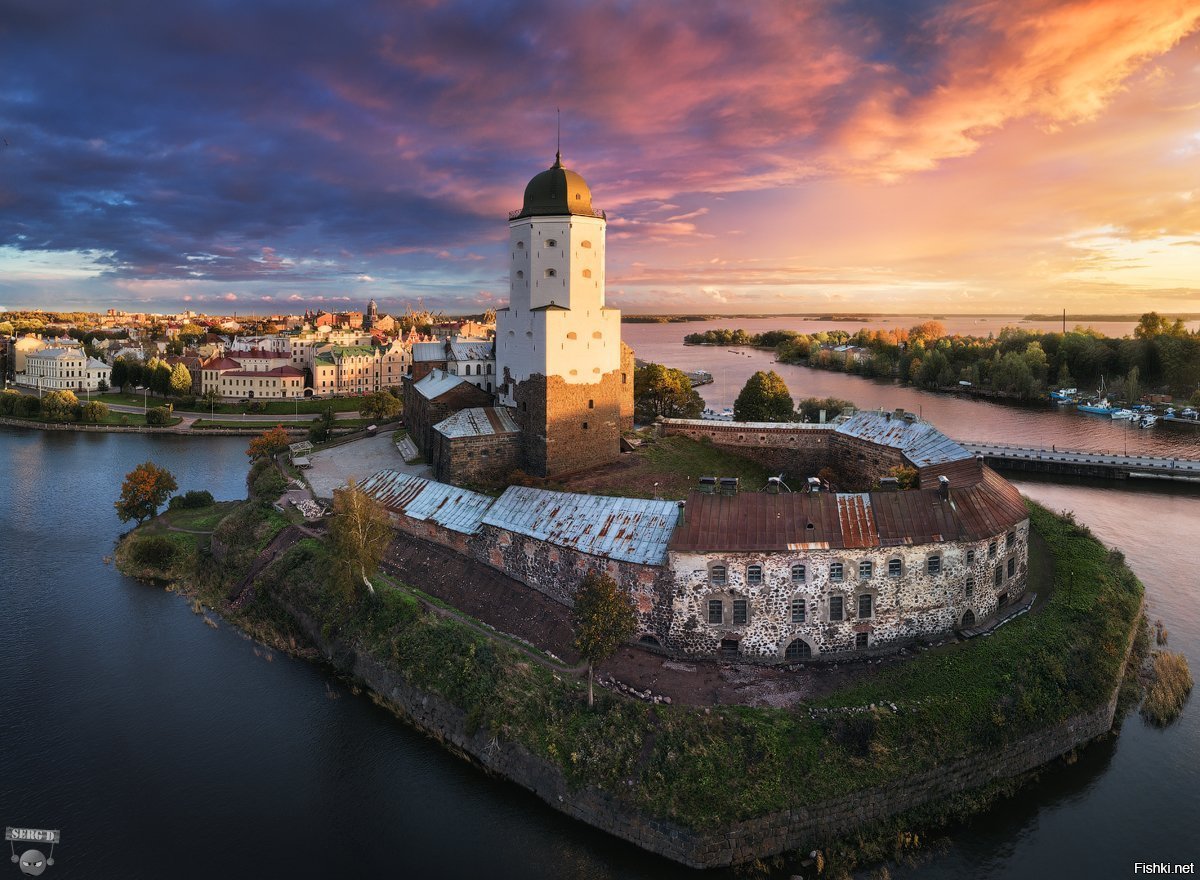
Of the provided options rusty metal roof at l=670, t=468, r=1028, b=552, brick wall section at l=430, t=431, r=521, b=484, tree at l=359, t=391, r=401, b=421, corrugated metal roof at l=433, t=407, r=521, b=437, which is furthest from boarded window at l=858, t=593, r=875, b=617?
tree at l=359, t=391, r=401, b=421

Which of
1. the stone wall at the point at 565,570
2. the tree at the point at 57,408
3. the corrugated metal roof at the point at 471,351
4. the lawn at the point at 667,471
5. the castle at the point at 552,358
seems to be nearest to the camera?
the stone wall at the point at 565,570

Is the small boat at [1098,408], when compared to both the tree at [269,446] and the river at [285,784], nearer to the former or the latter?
the river at [285,784]

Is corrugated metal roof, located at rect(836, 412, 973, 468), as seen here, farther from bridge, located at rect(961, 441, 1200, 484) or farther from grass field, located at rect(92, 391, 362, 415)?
grass field, located at rect(92, 391, 362, 415)

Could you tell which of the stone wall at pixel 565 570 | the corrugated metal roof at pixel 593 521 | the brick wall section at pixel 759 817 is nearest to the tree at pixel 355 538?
the stone wall at pixel 565 570

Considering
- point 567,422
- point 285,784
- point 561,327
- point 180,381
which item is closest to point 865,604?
point 285,784

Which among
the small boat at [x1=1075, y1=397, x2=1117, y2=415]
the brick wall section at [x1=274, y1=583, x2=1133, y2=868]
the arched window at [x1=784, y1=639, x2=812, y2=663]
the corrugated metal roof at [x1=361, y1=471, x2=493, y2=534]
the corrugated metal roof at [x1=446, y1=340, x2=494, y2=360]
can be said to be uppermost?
the corrugated metal roof at [x1=446, y1=340, x2=494, y2=360]

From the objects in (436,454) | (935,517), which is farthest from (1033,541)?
(436,454)

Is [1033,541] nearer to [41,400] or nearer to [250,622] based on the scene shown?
[250,622]
